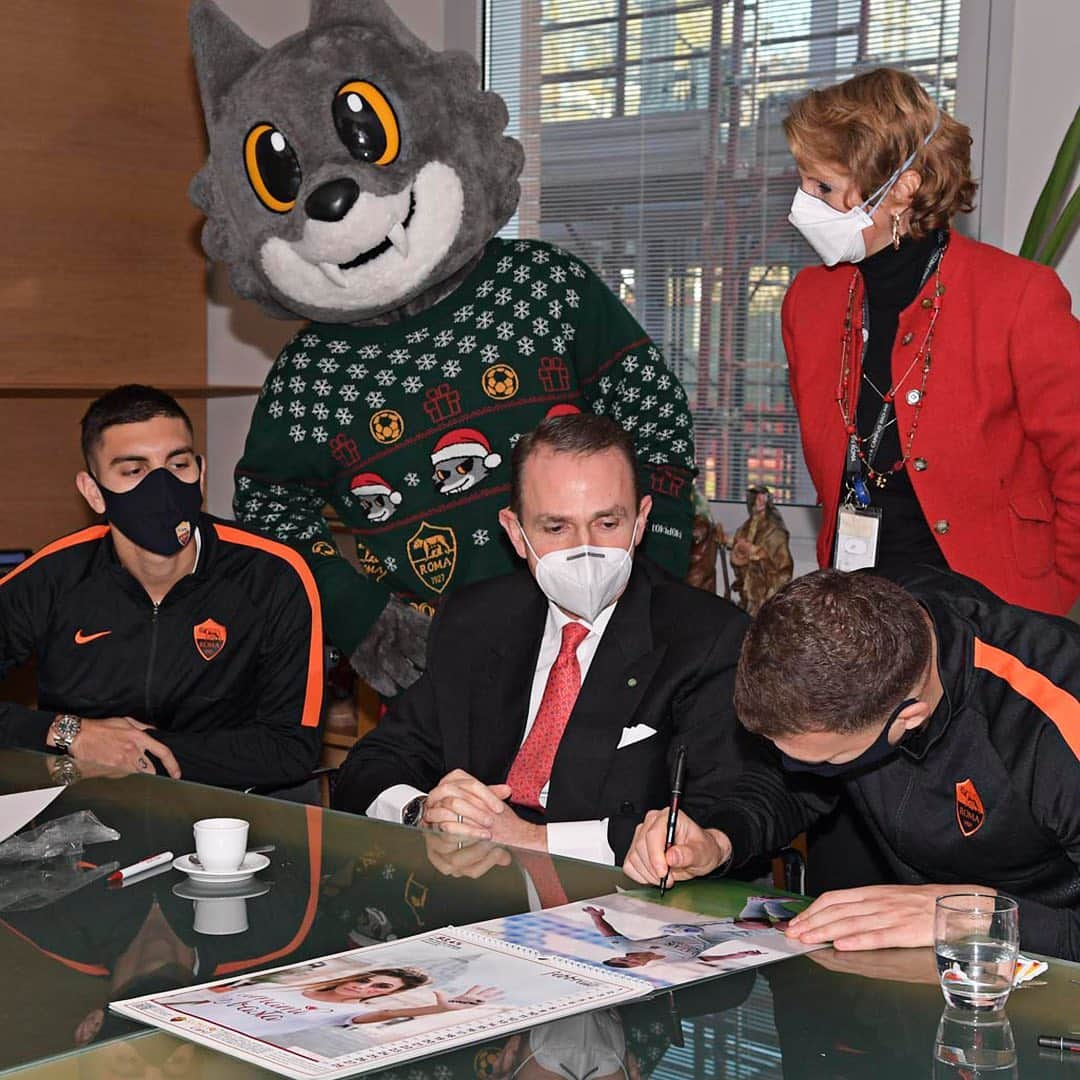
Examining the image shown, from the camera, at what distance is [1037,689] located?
1601mm

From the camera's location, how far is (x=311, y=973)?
1312 millimetres

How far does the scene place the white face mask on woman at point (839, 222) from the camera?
7.21 feet

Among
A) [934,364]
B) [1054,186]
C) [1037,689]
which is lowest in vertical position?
[1037,689]

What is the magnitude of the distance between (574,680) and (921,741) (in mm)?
621

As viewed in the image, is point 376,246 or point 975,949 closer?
point 975,949

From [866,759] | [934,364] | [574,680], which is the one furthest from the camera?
[934,364]

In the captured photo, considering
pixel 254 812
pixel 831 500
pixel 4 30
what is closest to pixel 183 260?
pixel 4 30

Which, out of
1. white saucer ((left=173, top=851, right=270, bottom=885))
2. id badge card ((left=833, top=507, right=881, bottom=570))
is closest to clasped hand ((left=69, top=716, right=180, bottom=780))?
white saucer ((left=173, top=851, right=270, bottom=885))

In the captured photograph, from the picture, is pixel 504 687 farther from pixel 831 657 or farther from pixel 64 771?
pixel 831 657

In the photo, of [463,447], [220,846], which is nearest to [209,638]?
[463,447]

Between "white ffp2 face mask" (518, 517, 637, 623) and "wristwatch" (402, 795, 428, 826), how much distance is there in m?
0.32

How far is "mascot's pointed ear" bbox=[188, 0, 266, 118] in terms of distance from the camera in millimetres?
2799

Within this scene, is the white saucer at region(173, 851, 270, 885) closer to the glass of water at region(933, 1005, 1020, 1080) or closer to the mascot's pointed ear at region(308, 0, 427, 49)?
the glass of water at region(933, 1005, 1020, 1080)

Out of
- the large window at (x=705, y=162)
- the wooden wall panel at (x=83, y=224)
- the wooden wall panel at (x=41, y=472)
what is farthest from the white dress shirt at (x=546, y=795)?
the wooden wall panel at (x=41, y=472)
